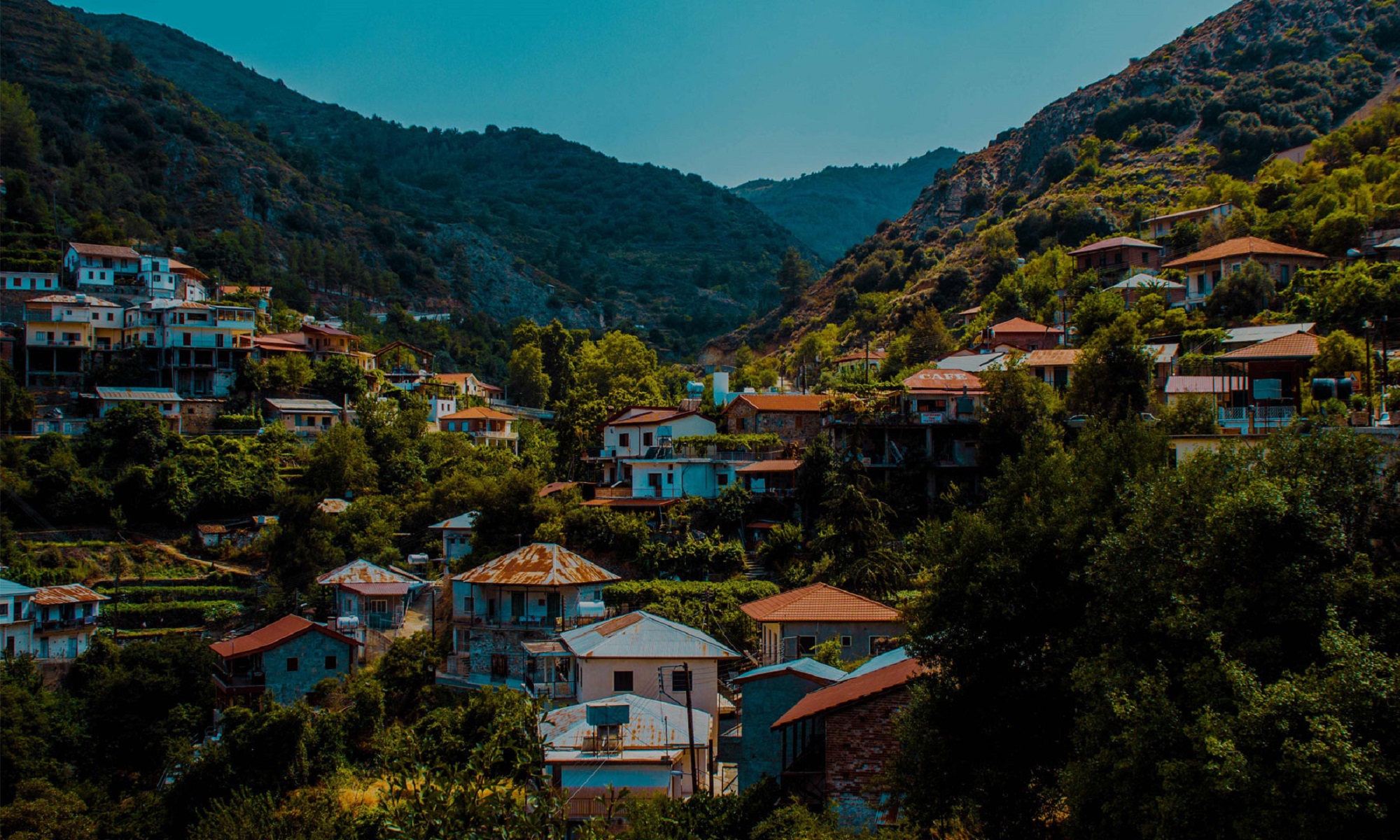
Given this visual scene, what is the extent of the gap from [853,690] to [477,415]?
53.7m

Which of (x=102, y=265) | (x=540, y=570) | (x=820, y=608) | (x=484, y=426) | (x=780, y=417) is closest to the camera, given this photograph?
(x=820, y=608)

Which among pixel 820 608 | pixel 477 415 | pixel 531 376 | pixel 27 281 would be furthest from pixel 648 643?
pixel 27 281

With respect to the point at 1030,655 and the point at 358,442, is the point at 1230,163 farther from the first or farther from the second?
the point at 1030,655

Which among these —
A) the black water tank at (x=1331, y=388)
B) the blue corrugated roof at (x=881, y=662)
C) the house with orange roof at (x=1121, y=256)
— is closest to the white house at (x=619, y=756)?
the blue corrugated roof at (x=881, y=662)

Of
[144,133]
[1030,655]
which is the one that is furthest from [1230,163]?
[144,133]

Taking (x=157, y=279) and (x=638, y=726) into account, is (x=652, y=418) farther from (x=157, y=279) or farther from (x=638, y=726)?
(x=157, y=279)

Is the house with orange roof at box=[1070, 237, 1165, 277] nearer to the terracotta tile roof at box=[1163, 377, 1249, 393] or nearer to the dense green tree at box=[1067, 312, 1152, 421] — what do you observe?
the dense green tree at box=[1067, 312, 1152, 421]

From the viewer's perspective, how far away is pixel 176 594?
165ft

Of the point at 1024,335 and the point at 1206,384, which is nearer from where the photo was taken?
the point at 1206,384

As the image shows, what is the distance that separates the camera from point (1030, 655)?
18516 millimetres

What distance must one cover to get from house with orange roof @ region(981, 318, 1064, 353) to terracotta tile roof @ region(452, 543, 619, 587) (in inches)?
1128

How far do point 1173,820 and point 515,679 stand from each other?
88.1 feet

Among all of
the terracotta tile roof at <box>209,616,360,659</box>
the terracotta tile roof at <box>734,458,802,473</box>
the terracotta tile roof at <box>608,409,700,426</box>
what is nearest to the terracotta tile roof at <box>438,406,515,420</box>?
the terracotta tile roof at <box>608,409,700,426</box>

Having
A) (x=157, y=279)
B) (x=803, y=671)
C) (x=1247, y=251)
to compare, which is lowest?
(x=803, y=671)
